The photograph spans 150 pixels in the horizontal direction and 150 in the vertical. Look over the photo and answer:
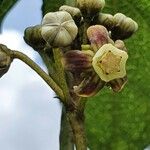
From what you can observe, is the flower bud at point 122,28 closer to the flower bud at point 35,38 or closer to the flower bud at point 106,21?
the flower bud at point 106,21

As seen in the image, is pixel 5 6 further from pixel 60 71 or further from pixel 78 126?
pixel 78 126

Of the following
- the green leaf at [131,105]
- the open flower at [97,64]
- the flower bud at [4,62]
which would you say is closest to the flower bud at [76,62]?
the open flower at [97,64]

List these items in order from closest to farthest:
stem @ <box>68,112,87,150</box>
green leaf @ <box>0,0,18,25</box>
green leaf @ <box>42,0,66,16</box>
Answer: stem @ <box>68,112,87,150</box>
green leaf @ <box>0,0,18,25</box>
green leaf @ <box>42,0,66,16</box>

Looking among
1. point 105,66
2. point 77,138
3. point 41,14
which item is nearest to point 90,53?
point 105,66

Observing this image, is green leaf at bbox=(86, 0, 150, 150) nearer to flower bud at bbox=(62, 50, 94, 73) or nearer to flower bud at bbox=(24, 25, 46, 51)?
flower bud at bbox=(24, 25, 46, 51)

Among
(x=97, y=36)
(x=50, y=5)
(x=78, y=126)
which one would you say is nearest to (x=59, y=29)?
(x=97, y=36)

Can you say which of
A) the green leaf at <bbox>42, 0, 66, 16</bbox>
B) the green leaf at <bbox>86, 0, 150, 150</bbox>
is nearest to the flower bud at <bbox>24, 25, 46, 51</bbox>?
the green leaf at <bbox>42, 0, 66, 16</bbox>
